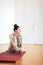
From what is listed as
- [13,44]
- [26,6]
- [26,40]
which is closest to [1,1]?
[26,6]

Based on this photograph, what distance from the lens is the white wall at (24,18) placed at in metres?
4.73

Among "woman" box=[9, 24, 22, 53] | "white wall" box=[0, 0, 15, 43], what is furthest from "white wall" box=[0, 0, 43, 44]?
"woman" box=[9, 24, 22, 53]

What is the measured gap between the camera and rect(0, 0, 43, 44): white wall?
4.73 m

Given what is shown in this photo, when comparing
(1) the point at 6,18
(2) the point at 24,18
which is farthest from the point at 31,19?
(1) the point at 6,18

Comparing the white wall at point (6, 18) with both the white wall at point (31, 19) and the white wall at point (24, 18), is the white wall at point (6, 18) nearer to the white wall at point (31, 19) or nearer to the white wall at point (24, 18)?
the white wall at point (24, 18)

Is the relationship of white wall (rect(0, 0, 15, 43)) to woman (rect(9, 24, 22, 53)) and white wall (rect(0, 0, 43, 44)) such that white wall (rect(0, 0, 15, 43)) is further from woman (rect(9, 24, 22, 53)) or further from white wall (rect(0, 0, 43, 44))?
woman (rect(9, 24, 22, 53))

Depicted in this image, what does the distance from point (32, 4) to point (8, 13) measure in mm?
646

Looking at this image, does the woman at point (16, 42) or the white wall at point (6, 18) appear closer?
the woman at point (16, 42)

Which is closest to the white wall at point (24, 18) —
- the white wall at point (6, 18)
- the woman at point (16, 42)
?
the white wall at point (6, 18)

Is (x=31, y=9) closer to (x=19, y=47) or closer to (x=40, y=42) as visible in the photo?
(x=40, y=42)

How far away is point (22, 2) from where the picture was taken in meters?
4.80

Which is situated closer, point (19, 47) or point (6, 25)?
point (19, 47)

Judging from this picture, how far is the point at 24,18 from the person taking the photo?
15.7 ft

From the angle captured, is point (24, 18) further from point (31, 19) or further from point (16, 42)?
point (16, 42)
